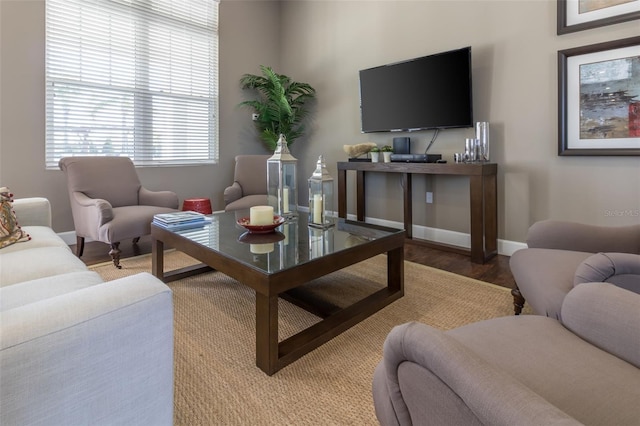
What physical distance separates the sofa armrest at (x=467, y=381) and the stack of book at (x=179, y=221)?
5.43 ft

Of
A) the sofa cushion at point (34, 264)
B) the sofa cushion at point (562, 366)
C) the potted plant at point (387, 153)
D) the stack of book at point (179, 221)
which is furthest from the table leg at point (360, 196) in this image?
the sofa cushion at point (562, 366)

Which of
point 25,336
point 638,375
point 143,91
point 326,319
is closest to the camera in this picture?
point 25,336

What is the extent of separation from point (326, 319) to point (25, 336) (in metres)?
1.24

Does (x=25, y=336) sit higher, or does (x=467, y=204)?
(x=467, y=204)

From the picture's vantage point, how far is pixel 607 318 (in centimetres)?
88

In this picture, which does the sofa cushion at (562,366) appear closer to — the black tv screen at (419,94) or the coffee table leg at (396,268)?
the coffee table leg at (396,268)

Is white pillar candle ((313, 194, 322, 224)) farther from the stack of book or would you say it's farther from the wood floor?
the wood floor

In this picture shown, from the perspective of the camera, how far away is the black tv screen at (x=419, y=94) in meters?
3.06

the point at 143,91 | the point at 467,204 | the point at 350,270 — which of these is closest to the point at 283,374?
the point at 350,270

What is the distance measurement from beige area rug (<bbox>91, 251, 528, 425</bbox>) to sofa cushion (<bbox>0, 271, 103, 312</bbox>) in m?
0.50

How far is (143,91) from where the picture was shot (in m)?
3.80

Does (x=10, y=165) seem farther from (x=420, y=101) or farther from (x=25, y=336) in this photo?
(x=420, y=101)

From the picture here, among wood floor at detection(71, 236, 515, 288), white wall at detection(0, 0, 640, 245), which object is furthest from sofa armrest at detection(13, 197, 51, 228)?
white wall at detection(0, 0, 640, 245)

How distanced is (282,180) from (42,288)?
1347 millimetres
